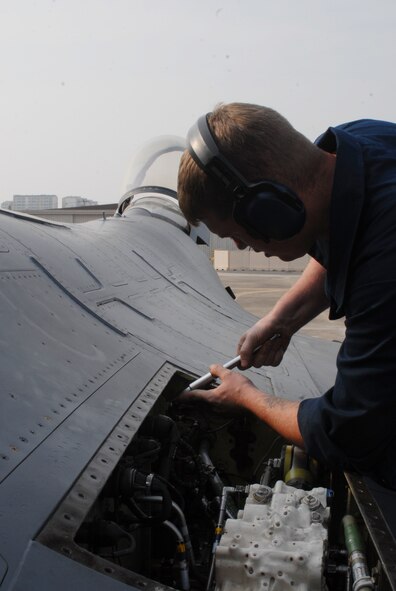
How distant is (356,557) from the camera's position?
181 cm

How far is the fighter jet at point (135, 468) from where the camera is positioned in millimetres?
1618

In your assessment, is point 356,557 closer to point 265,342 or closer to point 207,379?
point 265,342

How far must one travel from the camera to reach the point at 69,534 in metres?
1.53

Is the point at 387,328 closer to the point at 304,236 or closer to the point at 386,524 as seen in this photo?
the point at 304,236

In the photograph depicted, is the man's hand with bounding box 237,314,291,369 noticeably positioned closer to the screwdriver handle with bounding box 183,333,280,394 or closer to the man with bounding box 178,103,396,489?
the screwdriver handle with bounding box 183,333,280,394

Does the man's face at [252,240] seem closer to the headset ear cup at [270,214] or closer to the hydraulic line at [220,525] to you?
the headset ear cup at [270,214]

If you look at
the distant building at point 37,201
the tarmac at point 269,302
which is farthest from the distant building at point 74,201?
the tarmac at point 269,302

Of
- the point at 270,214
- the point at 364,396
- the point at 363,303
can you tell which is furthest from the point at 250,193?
the point at 364,396

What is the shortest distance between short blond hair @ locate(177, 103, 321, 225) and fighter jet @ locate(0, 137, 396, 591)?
84 centimetres

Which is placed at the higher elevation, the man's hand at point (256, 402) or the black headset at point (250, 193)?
the black headset at point (250, 193)

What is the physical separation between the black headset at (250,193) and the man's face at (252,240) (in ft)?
0.21

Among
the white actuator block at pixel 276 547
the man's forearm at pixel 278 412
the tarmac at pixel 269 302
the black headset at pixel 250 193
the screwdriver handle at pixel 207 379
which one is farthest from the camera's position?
the tarmac at pixel 269 302

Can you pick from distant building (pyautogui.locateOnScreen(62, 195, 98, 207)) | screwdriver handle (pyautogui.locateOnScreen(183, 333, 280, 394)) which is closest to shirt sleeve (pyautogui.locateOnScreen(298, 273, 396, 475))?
screwdriver handle (pyautogui.locateOnScreen(183, 333, 280, 394))

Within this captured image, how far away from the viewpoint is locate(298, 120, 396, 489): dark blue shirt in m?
1.77
